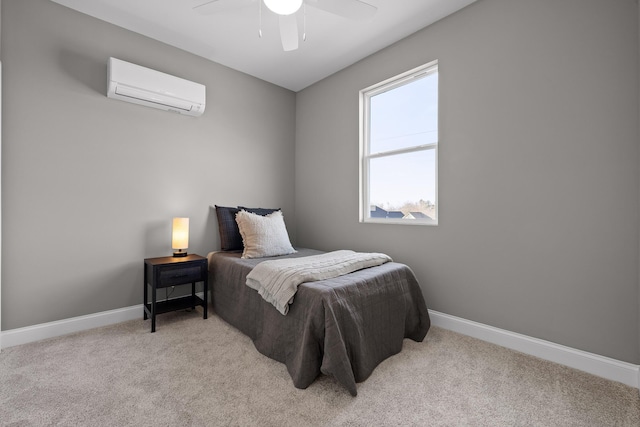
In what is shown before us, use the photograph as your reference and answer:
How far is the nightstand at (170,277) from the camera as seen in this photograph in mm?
2496

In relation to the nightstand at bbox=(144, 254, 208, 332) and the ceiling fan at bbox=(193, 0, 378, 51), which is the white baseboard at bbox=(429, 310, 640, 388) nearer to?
the nightstand at bbox=(144, 254, 208, 332)

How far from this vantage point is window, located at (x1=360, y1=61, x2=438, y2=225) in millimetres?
2754

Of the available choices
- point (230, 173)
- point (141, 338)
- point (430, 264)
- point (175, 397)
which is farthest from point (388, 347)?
point (230, 173)

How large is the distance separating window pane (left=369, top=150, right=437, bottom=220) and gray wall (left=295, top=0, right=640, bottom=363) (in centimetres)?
17

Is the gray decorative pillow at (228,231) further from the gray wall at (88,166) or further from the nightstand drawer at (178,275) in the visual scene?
the nightstand drawer at (178,275)

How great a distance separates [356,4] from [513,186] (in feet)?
5.61

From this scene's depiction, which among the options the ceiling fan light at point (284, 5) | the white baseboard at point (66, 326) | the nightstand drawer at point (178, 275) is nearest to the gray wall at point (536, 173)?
the ceiling fan light at point (284, 5)

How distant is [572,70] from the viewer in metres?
1.95

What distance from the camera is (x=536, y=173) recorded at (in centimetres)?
209

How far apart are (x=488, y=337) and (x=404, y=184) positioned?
1.51m

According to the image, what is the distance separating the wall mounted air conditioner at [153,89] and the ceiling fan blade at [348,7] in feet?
5.25

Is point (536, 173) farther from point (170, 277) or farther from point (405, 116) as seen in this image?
point (170, 277)

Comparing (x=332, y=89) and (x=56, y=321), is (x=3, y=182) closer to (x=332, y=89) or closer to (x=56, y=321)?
(x=56, y=321)

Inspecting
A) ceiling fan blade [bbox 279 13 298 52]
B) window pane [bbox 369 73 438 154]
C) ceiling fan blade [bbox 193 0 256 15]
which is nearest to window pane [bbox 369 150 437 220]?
window pane [bbox 369 73 438 154]
